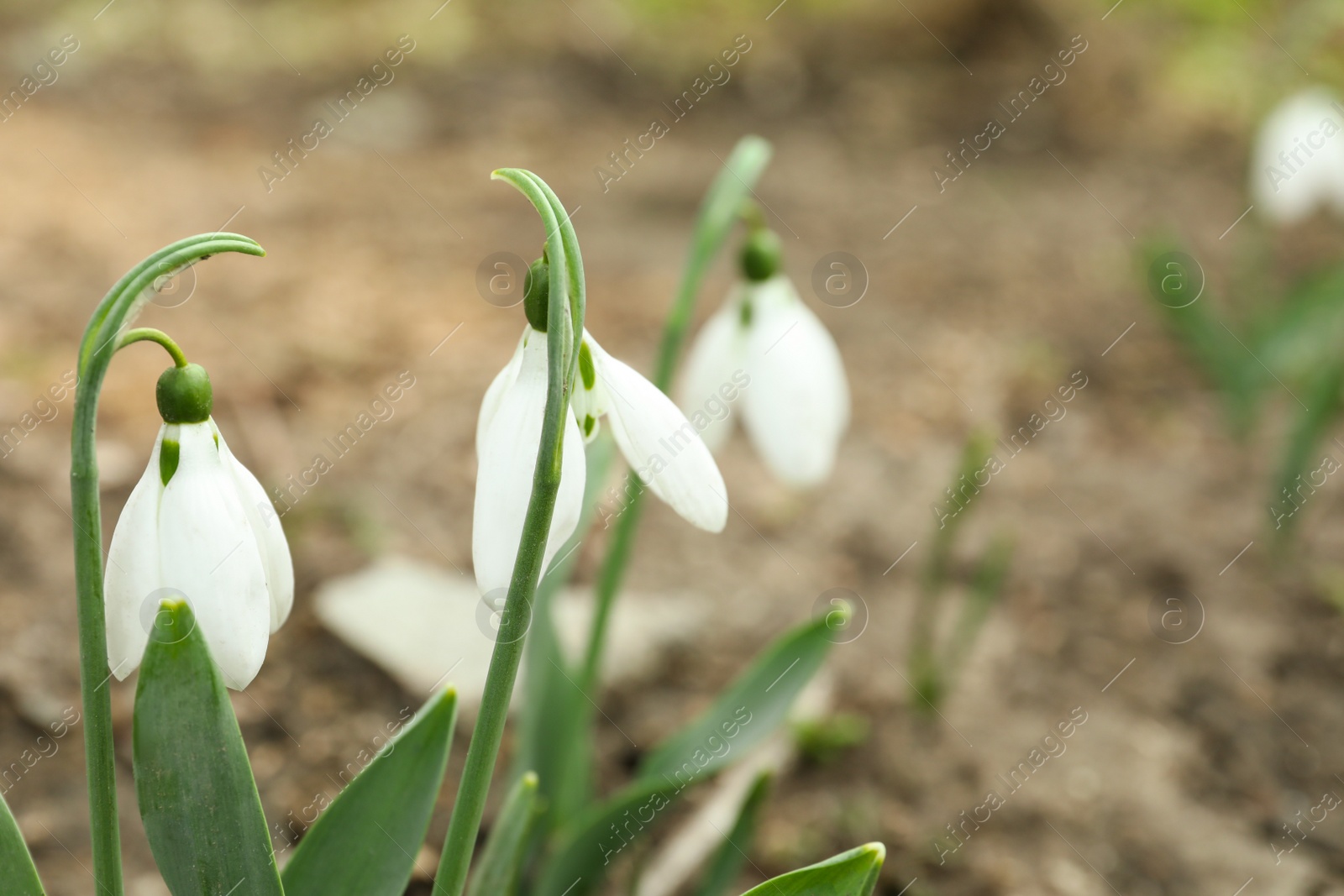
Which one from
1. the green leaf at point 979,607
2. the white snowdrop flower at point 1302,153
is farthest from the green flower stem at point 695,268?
the white snowdrop flower at point 1302,153

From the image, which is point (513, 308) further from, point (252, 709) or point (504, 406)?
point (504, 406)

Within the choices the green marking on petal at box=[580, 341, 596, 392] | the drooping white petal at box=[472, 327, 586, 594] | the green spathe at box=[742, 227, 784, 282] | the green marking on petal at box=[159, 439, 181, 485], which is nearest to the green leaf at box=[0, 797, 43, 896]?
the green marking on petal at box=[159, 439, 181, 485]

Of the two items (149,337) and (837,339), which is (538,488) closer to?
(149,337)

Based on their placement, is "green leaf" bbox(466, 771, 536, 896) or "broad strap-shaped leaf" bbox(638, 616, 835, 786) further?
"broad strap-shaped leaf" bbox(638, 616, 835, 786)

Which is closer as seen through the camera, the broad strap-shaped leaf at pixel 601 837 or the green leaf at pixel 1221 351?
Answer: the broad strap-shaped leaf at pixel 601 837

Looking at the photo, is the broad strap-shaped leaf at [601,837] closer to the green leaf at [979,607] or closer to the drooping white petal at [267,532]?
the drooping white petal at [267,532]

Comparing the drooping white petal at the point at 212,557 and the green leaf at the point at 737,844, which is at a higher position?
the drooping white petal at the point at 212,557

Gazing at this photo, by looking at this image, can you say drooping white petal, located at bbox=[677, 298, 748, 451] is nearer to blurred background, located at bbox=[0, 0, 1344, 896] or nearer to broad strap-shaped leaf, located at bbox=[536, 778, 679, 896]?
broad strap-shaped leaf, located at bbox=[536, 778, 679, 896]
